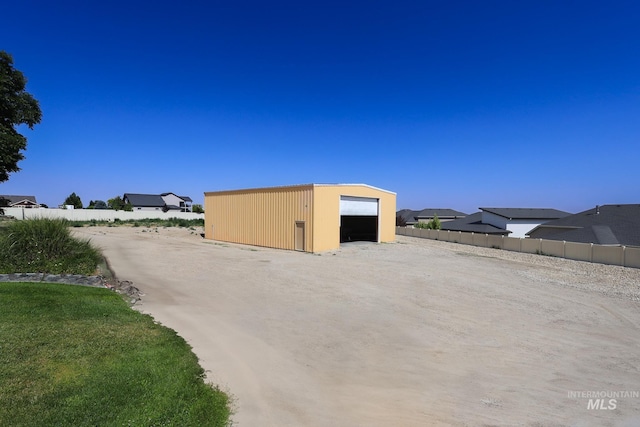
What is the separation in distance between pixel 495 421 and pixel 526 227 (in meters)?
47.0

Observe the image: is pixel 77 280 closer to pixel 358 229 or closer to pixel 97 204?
pixel 358 229

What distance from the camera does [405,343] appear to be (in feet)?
22.9

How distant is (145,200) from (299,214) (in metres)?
67.3

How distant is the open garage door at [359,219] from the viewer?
24.5 metres

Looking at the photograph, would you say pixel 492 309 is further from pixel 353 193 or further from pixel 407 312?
pixel 353 193

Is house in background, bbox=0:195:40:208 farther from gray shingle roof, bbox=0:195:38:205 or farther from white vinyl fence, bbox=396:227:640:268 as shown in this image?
white vinyl fence, bbox=396:227:640:268

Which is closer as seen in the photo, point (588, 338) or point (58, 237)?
point (588, 338)

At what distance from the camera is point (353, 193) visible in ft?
80.8

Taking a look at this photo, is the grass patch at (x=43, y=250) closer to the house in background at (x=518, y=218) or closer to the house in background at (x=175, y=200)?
the house in background at (x=518, y=218)

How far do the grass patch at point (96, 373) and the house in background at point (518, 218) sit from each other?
45.7 metres

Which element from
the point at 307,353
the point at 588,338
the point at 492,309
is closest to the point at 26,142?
the point at 307,353

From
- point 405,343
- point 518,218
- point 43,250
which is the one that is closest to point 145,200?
point 43,250

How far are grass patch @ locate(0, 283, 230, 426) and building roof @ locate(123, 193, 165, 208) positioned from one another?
7628cm

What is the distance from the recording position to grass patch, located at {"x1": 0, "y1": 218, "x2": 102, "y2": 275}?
37.4 feet
